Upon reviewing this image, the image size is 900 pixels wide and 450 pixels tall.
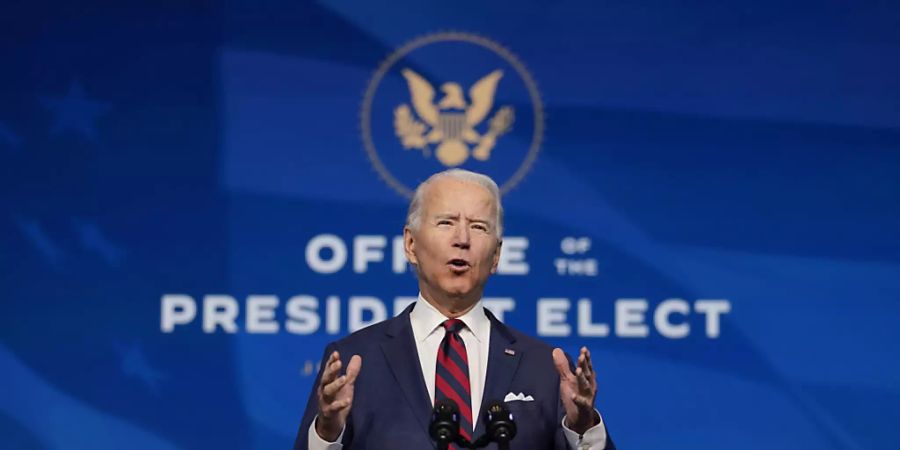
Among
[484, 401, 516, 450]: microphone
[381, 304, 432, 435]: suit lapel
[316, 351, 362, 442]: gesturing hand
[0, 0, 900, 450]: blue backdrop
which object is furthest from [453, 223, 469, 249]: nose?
[0, 0, 900, 450]: blue backdrop

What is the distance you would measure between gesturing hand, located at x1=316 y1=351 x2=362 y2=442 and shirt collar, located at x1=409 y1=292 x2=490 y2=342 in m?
0.29

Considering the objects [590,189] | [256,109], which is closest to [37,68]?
[256,109]

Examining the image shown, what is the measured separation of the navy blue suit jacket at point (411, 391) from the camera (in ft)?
7.90

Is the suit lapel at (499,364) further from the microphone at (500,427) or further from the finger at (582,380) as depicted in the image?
the microphone at (500,427)

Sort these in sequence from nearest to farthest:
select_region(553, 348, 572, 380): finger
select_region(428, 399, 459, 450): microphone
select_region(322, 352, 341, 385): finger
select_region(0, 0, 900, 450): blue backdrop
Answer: select_region(428, 399, 459, 450): microphone, select_region(322, 352, 341, 385): finger, select_region(553, 348, 572, 380): finger, select_region(0, 0, 900, 450): blue backdrop

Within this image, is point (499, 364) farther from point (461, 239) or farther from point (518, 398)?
point (461, 239)

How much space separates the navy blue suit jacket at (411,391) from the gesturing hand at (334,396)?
87 mm

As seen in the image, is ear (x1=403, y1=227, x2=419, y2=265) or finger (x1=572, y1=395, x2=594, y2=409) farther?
ear (x1=403, y1=227, x2=419, y2=265)

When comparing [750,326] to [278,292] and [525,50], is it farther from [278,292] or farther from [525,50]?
[278,292]

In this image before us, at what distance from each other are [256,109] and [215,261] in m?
0.51

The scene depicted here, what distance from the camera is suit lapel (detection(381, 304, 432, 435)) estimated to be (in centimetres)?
244

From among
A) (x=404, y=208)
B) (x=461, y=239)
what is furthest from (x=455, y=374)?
(x=404, y=208)

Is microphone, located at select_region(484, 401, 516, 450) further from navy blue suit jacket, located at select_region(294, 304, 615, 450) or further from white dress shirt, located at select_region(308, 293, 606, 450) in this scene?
white dress shirt, located at select_region(308, 293, 606, 450)

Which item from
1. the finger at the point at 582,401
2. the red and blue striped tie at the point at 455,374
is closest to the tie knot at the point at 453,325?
the red and blue striped tie at the point at 455,374
